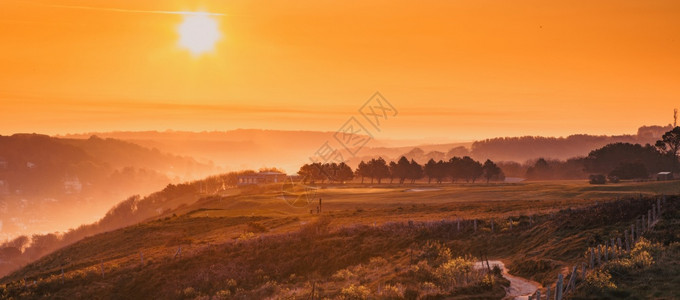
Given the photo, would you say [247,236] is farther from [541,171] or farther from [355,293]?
[541,171]

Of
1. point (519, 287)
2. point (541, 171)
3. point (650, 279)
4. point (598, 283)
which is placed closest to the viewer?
point (598, 283)

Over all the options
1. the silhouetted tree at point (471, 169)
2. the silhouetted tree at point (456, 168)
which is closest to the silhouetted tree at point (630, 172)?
the silhouetted tree at point (471, 169)

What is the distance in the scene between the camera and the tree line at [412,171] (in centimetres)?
17075

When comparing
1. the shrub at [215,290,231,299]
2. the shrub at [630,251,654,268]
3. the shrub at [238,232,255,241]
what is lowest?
the shrub at [215,290,231,299]

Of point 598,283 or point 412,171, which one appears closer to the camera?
point 598,283

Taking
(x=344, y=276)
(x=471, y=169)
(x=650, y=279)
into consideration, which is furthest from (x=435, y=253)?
(x=471, y=169)

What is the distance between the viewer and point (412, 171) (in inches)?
6988

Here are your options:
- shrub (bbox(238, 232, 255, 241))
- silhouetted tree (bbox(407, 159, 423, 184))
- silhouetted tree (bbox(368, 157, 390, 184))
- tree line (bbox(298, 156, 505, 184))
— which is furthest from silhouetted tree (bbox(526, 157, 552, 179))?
shrub (bbox(238, 232, 255, 241))

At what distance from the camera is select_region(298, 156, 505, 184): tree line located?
17075cm

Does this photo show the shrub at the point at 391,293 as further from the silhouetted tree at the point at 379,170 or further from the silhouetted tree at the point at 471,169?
the silhouetted tree at the point at 379,170

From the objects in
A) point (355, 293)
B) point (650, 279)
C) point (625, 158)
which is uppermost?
point (625, 158)

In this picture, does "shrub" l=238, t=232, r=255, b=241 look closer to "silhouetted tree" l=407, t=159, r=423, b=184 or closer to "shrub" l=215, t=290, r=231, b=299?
"shrub" l=215, t=290, r=231, b=299

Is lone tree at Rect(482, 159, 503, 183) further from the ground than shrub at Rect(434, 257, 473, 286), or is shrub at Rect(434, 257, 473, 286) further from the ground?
lone tree at Rect(482, 159, 503, 183)

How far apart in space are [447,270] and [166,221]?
265 feet
